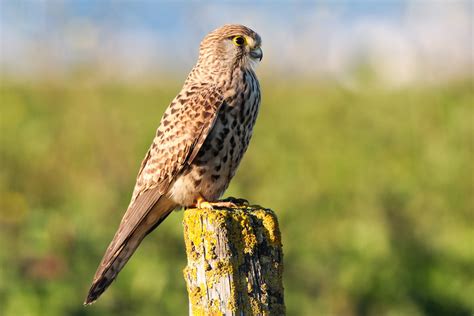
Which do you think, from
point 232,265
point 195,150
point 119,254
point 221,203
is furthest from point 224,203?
point 232,265

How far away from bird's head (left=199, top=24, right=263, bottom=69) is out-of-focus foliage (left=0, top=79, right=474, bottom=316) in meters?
2.30

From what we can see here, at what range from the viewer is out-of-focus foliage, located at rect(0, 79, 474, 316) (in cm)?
673

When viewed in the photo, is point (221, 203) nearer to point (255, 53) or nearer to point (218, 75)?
point (218, 75)

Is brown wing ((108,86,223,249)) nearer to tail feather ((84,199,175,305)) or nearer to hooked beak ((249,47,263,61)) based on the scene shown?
tail feather ((84,199,175,305))

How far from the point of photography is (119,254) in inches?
171

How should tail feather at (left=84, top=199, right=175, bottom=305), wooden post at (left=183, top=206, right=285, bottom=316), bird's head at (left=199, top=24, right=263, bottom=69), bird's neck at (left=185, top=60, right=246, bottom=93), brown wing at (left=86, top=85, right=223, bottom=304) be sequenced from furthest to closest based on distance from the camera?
bird's head at (left=199, top=24, right=263, bottom=69), bird's neck at (left=185, top=60, right=246, bottom=93), brown wing at (left=86, top=85, right=223, bottom=304), tail feather at (left=84, top=199, right=175, bottom=305), wooden post at (left=183, top=206, right=285, bottom=316)

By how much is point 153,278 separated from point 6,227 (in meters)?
1.77

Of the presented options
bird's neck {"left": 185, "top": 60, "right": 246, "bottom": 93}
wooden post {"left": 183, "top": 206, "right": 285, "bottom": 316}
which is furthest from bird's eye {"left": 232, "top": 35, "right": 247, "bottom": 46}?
wooden post {"left": 183, "top": 206, "right": 285, "bottom": 316}

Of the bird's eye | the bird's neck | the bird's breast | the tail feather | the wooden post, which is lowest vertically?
the wooden post

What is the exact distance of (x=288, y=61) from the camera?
9.35 m

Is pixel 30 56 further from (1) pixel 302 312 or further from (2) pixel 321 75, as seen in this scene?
(1) pixel 302 312

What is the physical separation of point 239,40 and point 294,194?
3337 millimetres

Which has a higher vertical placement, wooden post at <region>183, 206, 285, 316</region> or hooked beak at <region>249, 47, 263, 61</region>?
hooked beak at <region>249, 47, 263, 61</region>

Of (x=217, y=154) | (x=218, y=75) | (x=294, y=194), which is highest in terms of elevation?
(x=294, y=194)
